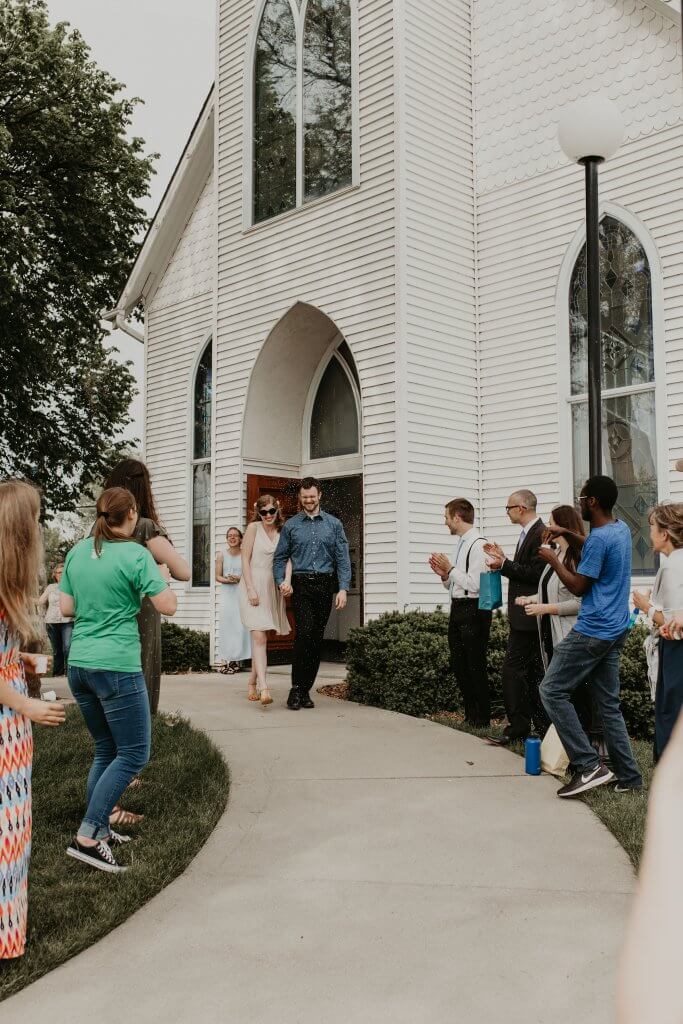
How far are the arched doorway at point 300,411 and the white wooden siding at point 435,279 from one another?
6.30ft

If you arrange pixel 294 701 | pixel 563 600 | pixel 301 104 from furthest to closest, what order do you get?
pixel 301 104
pixel 294 701
pixel 563 600

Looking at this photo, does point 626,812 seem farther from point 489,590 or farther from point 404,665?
point 404,665

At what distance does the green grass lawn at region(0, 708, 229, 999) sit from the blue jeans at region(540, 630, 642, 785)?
212cm

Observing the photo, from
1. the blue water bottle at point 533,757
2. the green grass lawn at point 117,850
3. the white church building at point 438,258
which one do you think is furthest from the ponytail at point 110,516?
the white church building at point 438,258

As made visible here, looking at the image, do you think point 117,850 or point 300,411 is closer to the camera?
point 117,850

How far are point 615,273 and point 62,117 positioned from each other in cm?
1503

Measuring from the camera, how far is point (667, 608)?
18.0ft

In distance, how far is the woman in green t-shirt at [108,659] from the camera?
4.56m

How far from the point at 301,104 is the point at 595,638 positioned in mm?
9423

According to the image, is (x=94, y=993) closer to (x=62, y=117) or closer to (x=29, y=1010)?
(x=29, y=1010)

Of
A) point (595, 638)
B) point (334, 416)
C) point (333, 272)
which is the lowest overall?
point (595, 638)

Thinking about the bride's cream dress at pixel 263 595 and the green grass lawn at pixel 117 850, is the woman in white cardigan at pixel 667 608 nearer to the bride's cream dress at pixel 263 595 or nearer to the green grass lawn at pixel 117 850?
the green grass lawn at pixel 117 850

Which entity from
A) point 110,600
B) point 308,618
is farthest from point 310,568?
point 110,600

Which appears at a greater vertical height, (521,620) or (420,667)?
(521,620)
